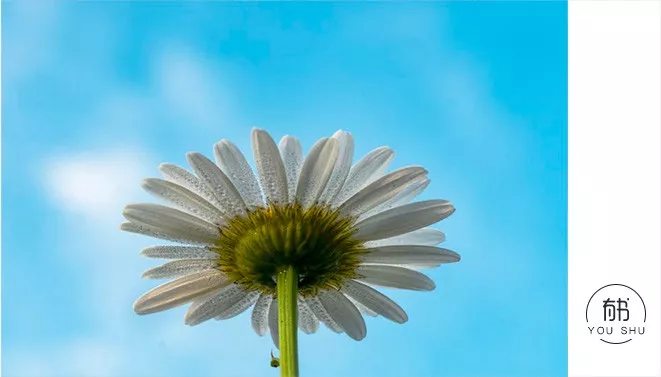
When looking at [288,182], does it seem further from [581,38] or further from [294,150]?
[581,38]

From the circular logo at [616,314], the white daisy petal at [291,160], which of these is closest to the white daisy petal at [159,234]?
the white daisy petal at [291,160]

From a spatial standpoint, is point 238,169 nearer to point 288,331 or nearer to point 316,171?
point 316,171

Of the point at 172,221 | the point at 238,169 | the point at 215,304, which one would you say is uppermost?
the point at 238,169

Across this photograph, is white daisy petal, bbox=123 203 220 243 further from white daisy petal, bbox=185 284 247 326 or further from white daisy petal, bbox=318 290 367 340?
white daisy petal, bbox=318 290 367 340

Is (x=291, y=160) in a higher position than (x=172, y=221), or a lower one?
higher

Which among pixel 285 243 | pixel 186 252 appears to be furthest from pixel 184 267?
pixel 285 243

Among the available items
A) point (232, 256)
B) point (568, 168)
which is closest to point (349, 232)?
point (232, 256)
